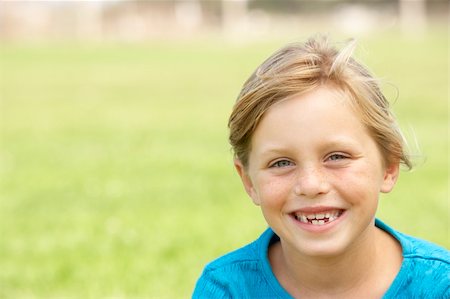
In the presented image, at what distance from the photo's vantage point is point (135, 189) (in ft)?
23.0

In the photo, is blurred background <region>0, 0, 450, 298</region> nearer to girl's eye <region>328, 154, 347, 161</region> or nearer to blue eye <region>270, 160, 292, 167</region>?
girl's eye <region>328, 154, 347, 161</region>

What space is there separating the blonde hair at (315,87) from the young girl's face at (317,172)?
1.3 inches

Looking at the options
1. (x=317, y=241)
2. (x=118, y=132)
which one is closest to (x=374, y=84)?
(x=317, y=241)

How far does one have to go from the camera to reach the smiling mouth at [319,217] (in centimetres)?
253

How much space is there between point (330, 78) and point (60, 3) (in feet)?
128

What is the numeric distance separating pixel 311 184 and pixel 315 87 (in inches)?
11.1

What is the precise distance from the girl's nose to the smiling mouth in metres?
0.06

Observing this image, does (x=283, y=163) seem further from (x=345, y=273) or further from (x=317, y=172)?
(x=345, y=273)

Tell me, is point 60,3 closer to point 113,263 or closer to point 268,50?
point 268,50

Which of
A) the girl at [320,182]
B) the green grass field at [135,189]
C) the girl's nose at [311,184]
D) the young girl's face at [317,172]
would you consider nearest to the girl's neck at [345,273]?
the girl at [320,182]

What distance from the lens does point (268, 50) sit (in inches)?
1013

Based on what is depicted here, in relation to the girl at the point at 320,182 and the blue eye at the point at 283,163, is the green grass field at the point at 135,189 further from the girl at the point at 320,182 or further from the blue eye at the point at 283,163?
the blue eye at the point at 283,163

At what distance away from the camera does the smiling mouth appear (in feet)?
8.30

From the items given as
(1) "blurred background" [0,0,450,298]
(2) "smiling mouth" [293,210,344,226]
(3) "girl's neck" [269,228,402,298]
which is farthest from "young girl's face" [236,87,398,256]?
(1) "blurred background" [0,0,450,298]
